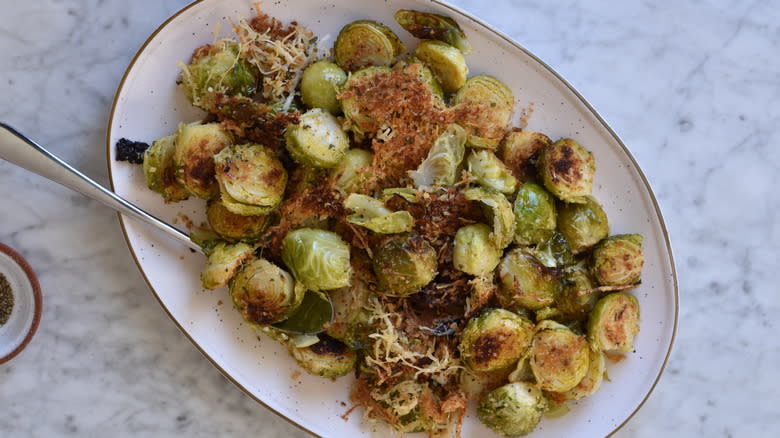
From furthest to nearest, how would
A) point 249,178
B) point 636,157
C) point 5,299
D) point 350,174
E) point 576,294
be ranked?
point 636,157, point 5,299, point 576,294, point 350,174, point 249,178

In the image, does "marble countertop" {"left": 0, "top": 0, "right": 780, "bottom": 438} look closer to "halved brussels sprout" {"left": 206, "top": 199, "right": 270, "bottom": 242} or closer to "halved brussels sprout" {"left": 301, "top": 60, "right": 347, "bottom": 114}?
"halved brussels sprout" {"left": 206, "top": 199, "right": 270, "bottom": 242}

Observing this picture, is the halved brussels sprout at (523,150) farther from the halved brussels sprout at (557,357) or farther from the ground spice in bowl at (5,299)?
the ground spice in bowl at (5,299)

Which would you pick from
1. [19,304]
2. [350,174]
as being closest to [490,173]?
[350,174]

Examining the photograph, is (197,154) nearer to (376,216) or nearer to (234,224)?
(234,224)

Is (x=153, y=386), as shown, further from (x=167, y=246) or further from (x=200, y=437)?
(x=167, y=246)

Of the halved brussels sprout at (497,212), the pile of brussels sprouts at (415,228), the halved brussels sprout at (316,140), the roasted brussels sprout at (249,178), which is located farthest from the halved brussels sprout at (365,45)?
the halved brussels sprout at (497,212)
